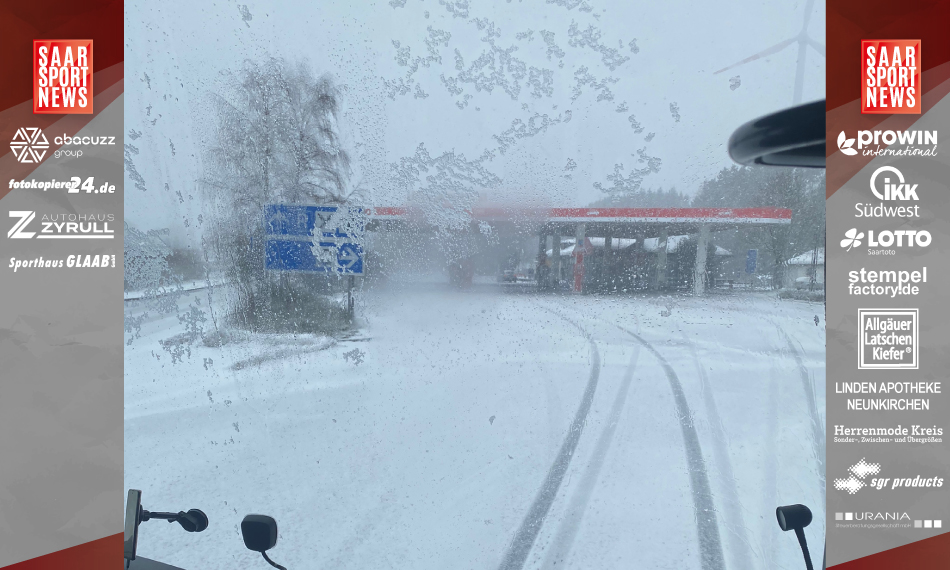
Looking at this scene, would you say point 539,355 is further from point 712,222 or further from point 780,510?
point 780,510

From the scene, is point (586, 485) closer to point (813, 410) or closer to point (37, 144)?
point (813, 410)

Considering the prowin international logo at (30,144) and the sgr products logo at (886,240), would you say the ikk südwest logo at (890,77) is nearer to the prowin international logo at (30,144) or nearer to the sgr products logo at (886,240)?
the sgr products logo at (886,240)

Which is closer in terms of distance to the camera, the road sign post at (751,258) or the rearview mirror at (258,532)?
the rearview mirror at (258,532)

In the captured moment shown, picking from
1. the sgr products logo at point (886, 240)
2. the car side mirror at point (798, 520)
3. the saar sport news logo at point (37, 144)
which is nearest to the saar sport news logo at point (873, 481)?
the sgr products logo at point (886, 240)

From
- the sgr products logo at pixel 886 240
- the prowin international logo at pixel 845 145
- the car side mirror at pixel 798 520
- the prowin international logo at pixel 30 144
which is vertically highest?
the prowin international logo at pixel 30 144

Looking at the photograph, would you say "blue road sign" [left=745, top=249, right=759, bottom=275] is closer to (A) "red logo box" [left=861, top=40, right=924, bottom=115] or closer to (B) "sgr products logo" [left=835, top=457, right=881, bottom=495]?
(A) "red logo box" [left=861, top=40, right=924, bottom=115]

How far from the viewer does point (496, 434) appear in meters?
2.83

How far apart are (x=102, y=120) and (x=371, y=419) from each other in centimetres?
207

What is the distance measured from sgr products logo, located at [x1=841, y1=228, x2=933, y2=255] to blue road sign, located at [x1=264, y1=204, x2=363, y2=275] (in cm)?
245

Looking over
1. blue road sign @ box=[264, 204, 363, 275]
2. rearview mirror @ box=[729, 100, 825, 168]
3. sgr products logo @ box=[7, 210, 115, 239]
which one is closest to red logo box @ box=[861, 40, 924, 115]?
rearview mirror @ box=[729, 100, 825, 168]

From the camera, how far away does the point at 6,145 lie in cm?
205

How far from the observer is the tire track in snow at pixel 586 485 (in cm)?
185

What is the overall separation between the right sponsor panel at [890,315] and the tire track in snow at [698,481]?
1.49 ft

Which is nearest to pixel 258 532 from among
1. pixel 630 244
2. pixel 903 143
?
pixel 903 143
